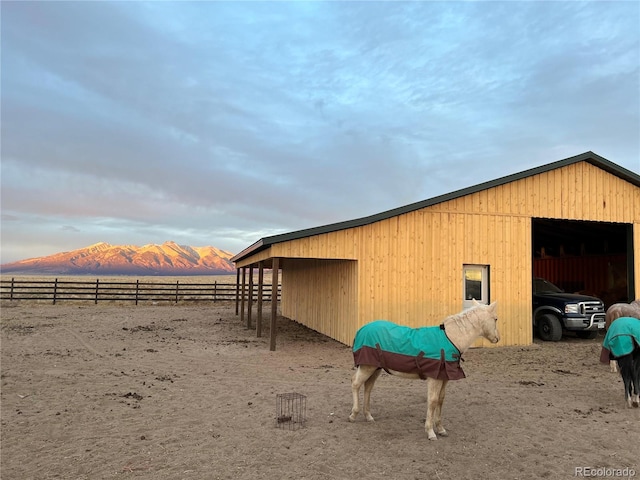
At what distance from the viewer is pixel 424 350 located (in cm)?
563

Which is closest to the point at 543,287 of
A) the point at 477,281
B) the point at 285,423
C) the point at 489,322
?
the point at 477,281

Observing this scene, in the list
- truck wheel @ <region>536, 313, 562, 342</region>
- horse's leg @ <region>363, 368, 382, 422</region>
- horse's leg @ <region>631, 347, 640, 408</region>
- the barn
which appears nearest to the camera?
horse's leg @ <region>363, 368, 382, 422</region>

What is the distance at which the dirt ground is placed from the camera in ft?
15.7

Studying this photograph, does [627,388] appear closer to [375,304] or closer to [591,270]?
[375,304]

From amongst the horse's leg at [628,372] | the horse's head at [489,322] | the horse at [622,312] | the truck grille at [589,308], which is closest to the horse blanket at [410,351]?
the horse's head at [489,322]

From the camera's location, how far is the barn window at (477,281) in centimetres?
1309

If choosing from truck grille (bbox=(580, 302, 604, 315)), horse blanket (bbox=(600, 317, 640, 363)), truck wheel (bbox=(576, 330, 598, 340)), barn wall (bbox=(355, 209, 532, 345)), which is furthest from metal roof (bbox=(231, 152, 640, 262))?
horse blanket (bbox=(600, 317, 640, 363))

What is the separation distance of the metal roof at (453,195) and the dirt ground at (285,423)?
119 inches

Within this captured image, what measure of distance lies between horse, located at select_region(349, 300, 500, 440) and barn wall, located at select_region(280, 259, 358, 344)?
606 centimetres

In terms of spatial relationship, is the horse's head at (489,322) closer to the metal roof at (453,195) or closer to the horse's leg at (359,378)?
the horse's leg at (359,378)

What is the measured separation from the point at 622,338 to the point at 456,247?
618cm

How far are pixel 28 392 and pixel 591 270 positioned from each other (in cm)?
2120

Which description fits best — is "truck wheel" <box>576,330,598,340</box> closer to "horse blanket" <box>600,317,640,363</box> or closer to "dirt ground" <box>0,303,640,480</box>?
"dirt ground" <box>0,303,640,480</box>

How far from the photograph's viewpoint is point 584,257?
67.4 feet
